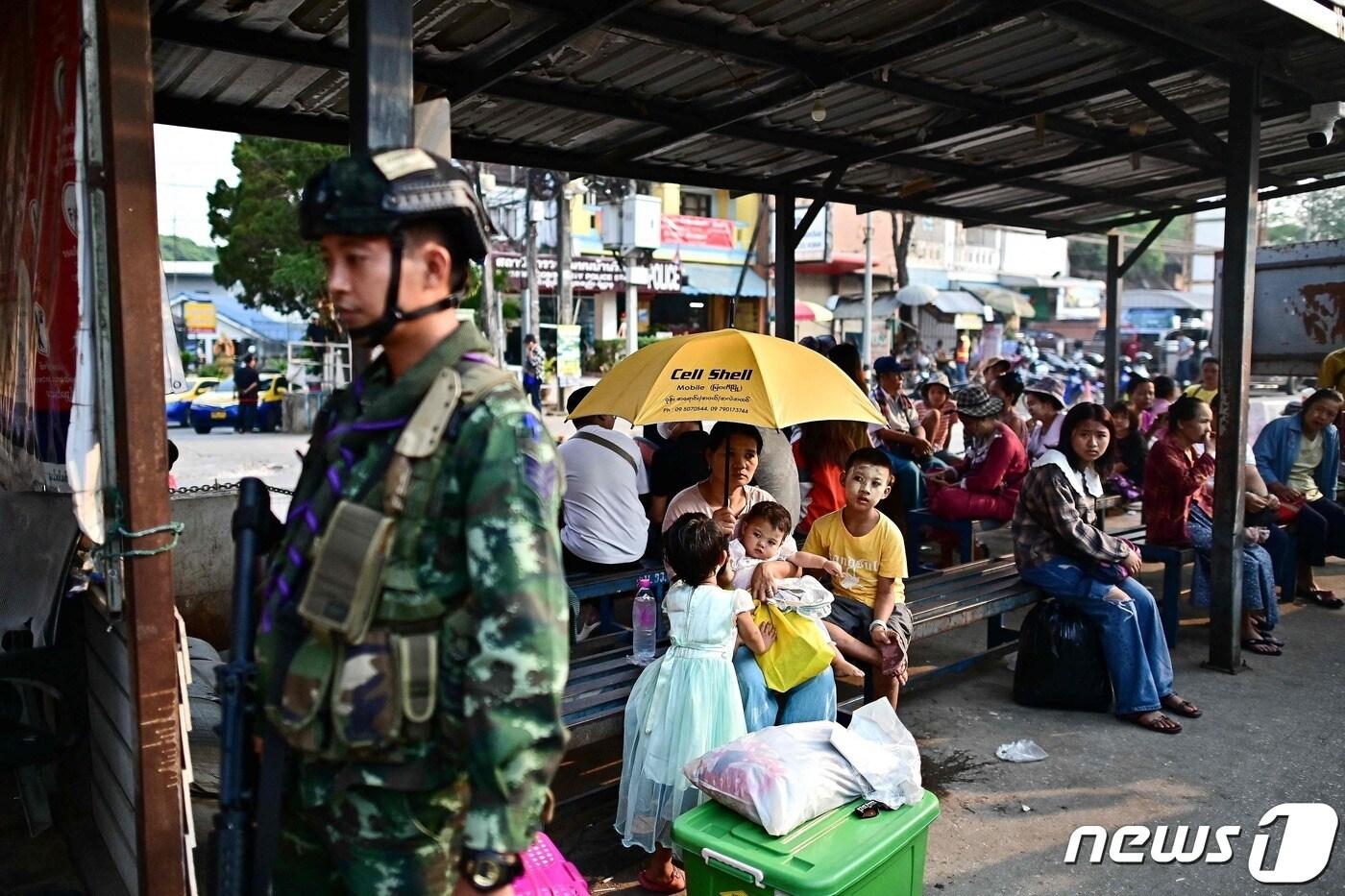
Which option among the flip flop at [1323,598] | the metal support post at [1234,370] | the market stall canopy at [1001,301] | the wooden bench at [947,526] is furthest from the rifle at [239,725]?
the market stall canopy at [1001,301]

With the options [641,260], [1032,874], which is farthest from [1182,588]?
[641,260]

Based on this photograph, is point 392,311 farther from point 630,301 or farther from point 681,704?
point 630,301

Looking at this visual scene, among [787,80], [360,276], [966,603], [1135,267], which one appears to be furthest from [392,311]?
[1135,267]

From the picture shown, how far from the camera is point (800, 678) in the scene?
380cm

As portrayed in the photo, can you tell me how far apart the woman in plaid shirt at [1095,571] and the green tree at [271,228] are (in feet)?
67.4

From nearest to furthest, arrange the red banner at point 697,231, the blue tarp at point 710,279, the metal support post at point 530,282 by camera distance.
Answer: the metal support post at point 530,282, the blue tarp at point 710,279, the red banner at point 697,231

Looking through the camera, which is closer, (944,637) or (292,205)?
(944,637)

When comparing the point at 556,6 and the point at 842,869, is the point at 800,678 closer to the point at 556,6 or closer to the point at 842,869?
the point at 842,869

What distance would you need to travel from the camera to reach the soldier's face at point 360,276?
1732 millimetres

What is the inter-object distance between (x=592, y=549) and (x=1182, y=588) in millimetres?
4861

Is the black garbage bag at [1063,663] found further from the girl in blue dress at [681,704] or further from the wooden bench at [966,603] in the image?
the girl in blue dress at [681,704]

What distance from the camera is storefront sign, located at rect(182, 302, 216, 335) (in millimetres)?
34000

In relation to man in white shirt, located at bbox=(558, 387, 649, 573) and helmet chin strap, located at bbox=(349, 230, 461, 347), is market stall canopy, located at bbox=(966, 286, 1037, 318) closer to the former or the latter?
man in white shirt, located at bbox=(558, 387, 649, 573)

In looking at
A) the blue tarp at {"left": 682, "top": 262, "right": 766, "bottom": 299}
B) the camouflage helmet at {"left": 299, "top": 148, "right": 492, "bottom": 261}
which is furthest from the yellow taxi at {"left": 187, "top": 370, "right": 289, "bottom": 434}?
the camouflage helmet at {"left": 299, "top": 148, "right": 492, "bottom": 261}
